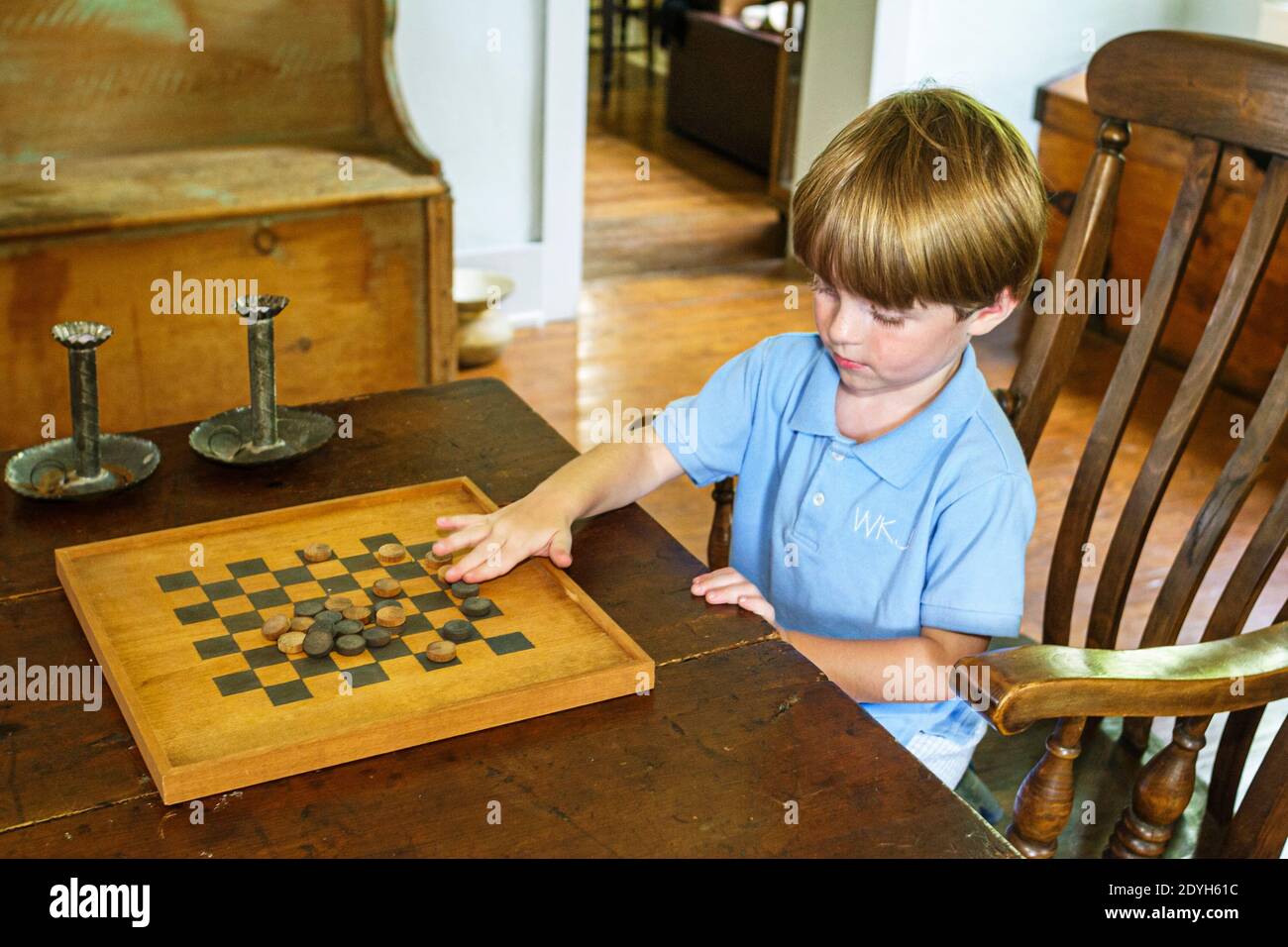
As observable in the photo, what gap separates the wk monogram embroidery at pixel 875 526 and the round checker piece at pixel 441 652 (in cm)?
50

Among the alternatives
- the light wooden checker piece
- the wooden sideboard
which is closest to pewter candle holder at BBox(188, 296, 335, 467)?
the light wooden checker piece

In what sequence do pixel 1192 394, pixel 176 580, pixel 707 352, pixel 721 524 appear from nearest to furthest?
1. pixel 176 580
2. pixel 1192 394
3. pixel 721 524
4. pixel 707 352

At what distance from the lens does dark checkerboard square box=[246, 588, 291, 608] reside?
1.22m

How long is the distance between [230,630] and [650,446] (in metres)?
0.58

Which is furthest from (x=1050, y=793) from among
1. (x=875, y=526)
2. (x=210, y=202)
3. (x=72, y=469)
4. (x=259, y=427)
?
(x=210, y=202)

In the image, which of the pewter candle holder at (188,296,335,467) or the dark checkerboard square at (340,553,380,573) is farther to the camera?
the pewter candle holder at (188,296,335,467)

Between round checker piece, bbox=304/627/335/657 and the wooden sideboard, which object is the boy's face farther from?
the wooden sideboard

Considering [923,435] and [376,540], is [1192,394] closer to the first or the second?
[923,435]

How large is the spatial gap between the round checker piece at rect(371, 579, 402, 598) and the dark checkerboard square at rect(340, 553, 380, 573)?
5cm

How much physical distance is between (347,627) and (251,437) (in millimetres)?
467

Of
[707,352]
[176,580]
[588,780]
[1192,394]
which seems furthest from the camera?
[707,352]

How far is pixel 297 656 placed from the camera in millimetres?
1147

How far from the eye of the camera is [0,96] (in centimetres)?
304

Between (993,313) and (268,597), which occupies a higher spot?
(993,313)
